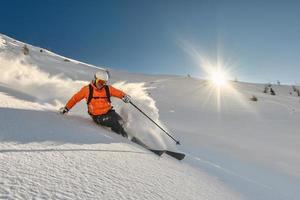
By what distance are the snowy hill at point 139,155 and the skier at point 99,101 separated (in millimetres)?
282

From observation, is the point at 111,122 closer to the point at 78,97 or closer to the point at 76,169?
the point at 78,97

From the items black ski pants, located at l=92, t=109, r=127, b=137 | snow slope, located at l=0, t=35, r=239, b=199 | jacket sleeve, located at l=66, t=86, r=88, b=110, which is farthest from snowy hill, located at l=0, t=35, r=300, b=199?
jacket sleeve, located at l=66, t=86, r=88, b=110

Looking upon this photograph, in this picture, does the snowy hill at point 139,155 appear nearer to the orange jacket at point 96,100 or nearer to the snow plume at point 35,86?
the snow plume at point 35,86

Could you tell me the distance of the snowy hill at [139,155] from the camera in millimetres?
2104

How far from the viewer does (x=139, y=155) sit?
11.3 ft

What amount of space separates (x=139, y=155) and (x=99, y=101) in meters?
2.41

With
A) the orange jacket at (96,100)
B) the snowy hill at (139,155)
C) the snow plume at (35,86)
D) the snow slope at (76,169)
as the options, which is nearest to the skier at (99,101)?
the orange jacket at (96,100)

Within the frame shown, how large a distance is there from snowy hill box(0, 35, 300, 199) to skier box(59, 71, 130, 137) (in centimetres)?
28

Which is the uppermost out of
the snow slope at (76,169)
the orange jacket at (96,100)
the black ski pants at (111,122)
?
the orange jacket at (96,100)

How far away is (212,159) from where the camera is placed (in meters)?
4.97

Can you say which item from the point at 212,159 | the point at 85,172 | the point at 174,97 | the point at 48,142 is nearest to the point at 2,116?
the point at 48,142

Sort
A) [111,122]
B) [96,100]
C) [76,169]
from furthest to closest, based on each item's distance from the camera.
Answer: [96,100] → [111,122] → [76,169]

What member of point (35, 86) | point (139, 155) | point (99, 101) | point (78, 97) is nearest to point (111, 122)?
point (99, 101)

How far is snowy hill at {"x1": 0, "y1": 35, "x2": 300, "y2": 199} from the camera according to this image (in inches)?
82.8
